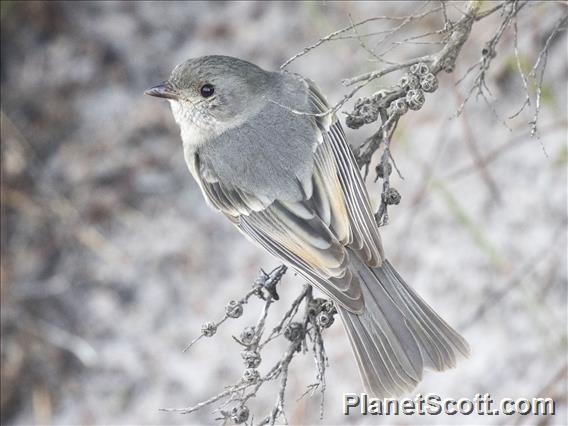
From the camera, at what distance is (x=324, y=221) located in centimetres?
350

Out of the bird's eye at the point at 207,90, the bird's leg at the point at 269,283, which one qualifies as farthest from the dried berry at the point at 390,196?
the bird's eye at the point at 207,90

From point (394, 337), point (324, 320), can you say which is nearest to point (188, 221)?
point (394, 337)

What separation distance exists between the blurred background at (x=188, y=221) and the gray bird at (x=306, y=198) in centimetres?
117

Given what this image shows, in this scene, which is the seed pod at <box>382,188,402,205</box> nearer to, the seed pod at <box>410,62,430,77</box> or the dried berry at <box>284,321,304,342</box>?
the seed pod at <box>410,62,430,77</box>

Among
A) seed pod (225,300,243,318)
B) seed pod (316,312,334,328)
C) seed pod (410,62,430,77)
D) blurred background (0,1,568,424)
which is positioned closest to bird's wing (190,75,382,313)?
seed pod (316,312,334,328)

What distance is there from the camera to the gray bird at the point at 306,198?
3.36 metres

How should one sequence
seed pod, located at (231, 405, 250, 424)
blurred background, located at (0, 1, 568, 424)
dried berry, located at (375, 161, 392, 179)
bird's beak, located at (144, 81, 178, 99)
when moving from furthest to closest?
blurred background, located at (0, 1, 568, 424)
bird's beak, located at (144, 81, 178, 99)
dried berry, located at (375, 161, 392, 179)
seed pod, located at (231, 405, 250, 424)

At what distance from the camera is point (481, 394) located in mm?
4680

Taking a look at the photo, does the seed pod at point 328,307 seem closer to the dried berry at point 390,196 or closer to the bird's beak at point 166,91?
the dried berry at point 390,196

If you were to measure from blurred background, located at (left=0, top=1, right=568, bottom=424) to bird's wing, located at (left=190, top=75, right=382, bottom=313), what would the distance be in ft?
4.52

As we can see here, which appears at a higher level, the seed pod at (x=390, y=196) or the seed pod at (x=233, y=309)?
the seed pod at (x=390, y=196)

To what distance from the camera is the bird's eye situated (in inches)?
158

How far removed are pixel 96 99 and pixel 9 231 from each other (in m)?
1.20

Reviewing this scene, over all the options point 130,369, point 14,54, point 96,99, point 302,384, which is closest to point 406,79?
point 302,384
